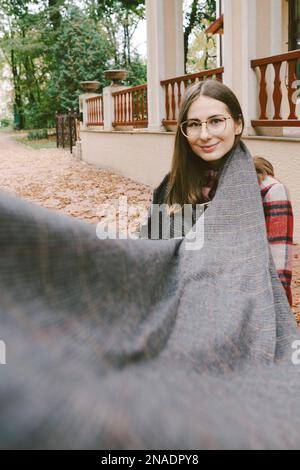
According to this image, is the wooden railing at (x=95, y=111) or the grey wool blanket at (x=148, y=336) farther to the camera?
the wooden railing at (x=95, y=111)

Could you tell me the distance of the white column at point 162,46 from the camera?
1092 cm

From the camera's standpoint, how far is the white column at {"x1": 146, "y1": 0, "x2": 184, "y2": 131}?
430 inches

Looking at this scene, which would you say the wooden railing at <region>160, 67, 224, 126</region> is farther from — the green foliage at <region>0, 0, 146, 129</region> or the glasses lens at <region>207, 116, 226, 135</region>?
the green foliage at <region>0, 0, 146, 129</region>

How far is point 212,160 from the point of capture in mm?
2238

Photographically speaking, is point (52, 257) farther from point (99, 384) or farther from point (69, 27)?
point (69, 27)

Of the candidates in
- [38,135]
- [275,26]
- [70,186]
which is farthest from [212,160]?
[38,135]

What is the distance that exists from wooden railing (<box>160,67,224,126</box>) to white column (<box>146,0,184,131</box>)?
21 cm

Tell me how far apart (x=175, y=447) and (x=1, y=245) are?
0.57 metres

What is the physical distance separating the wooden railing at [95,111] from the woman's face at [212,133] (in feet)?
46.5

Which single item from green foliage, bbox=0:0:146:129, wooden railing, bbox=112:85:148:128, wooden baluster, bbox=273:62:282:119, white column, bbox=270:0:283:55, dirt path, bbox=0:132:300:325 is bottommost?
dirt path, bbox=0:132:300:325

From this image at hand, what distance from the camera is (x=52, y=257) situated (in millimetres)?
1305

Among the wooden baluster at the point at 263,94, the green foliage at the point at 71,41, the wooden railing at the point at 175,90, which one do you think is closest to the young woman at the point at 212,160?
the wooden baluster at the point at 263,94

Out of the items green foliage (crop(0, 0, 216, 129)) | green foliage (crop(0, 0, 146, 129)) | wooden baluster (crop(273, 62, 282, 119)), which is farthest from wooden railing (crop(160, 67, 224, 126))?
green foliage (crop(0, 0, 146, 129))

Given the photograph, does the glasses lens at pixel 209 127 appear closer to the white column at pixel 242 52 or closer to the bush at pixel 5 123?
the white column at pixel 242 52
